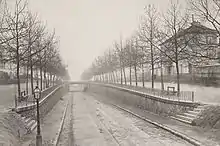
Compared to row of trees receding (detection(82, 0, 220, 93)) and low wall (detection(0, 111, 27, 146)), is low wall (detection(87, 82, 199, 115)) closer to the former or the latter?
row of trees receding (detection(82, 0, 220, 93))

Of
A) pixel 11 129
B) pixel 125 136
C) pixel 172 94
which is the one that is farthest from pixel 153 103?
pixel 11 129

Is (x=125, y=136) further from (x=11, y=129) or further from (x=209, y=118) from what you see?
(x=11, y=129)

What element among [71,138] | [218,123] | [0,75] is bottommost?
[71,138]

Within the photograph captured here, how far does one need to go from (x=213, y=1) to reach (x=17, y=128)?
18263 millimetres

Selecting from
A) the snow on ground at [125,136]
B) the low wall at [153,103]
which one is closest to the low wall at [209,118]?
the low wall at [153,103]

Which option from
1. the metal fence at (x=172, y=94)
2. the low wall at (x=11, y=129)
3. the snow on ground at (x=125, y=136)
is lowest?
the snow on ground at (x=125, y=136)

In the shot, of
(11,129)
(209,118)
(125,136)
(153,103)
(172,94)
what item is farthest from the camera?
(153,103)

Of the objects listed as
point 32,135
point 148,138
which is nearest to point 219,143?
point 148,138

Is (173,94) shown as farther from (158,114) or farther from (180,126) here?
(180,126)

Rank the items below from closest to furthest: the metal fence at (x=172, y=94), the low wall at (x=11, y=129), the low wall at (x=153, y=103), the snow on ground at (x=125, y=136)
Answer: the low wall at (x=11, y=129) → the snow on ground at (x=125, y=136) → the low wall at (x=153, y=103) → the metal fence at (x=172, y=94)

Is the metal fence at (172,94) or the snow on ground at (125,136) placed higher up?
the metal fence at (172,94)

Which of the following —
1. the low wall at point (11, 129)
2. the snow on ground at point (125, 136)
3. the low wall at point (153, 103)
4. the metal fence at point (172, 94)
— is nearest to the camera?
the low wall at point (11, 129)

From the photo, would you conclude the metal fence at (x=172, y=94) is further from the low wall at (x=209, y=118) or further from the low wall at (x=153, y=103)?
the low wall at (x=209, y=118)

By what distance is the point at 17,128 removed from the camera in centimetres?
1852
